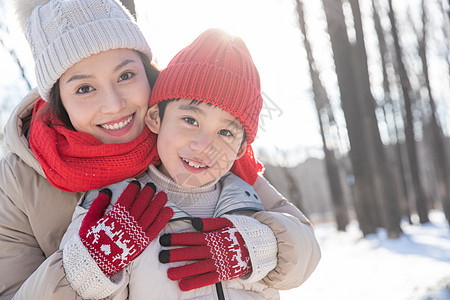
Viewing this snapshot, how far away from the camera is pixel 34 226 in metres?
1.90

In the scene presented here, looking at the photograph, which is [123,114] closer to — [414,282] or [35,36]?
[35,36]

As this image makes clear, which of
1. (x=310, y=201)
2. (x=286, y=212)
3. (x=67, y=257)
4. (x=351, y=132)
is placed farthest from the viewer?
(x=310, y=201)

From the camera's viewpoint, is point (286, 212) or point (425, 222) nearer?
point (286, 212)

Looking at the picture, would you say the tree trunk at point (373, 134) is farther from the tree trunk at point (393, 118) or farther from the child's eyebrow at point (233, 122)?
the child's eyebrow at point (233, 122)

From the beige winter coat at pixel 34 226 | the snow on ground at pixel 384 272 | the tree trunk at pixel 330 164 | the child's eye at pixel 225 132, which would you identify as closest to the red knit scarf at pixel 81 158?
the beige winter coat at pixel 34 226

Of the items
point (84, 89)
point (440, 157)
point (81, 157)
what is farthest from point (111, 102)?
point (440, 157)

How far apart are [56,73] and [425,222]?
590 inches

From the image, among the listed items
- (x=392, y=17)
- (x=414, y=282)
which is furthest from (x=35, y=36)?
(x=392, y=17)

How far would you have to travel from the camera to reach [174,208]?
1.79 meters

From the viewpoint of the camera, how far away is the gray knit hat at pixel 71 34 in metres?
1.92

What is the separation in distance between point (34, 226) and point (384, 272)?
6177mm

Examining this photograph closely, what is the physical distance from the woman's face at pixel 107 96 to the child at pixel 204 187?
94 mm

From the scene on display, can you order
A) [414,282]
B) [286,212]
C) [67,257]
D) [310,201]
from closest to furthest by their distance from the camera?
1. [67,257]
2. [286,212]
3. [414,282]
4. [310,201]

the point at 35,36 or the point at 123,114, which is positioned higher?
the point at 35,36
